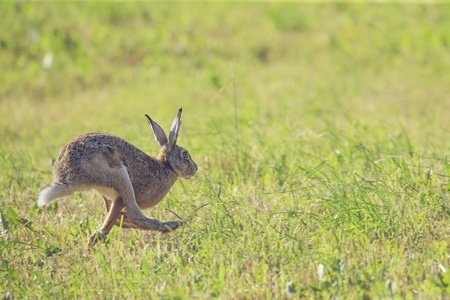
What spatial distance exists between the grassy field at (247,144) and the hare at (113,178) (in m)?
0.17

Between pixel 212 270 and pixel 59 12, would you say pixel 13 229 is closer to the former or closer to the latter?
pixel 212 270

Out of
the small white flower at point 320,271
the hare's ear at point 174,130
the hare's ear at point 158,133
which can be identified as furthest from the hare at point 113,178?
the small white flower at point 320,271

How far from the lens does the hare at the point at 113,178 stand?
10.9 ft

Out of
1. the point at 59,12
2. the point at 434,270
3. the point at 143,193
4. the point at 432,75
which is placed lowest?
the point at 432,75

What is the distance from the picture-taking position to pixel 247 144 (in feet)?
17.2

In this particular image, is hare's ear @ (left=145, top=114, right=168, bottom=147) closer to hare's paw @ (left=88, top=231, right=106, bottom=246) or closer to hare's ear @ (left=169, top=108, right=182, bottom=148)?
hare's ear @ (left=169, top=108, right=182, bottom=148)

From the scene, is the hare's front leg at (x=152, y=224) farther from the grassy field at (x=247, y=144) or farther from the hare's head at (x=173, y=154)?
the hare's head at (x=173, y=154)

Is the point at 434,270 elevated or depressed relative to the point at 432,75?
elevated

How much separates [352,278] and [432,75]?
27.1 ft

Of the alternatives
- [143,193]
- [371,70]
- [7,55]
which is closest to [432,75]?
[371,70]

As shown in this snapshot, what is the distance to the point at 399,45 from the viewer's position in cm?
1194

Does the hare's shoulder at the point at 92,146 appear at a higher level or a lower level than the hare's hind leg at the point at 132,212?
higher

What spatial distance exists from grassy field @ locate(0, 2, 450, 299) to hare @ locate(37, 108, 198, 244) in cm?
17

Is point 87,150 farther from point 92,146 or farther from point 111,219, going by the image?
point 111,219
